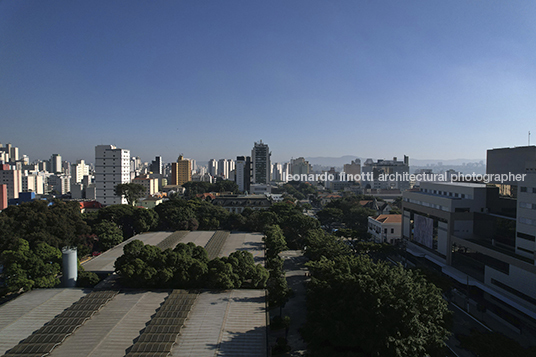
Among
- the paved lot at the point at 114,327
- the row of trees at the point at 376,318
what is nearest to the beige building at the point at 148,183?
the paved lot at the point at 114,327

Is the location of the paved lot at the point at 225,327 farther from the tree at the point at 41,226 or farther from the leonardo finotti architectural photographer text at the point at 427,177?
the leonardo finotti architectural photographer text at the point at 427,177

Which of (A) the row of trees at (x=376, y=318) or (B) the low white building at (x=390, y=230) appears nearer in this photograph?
(A) the row of trees at (x=376, y=318)

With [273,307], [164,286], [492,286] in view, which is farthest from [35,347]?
[492,286]

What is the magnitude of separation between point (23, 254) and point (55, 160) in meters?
78.3

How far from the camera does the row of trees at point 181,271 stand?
9828mm

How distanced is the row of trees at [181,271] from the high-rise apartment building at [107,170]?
892 inches

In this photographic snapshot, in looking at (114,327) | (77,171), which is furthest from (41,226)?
(77,171)

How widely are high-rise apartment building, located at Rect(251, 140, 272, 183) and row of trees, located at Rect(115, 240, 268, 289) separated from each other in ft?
126

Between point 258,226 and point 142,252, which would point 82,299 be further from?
point 258,226

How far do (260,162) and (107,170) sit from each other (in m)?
23.6

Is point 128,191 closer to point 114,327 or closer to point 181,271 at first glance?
point 181,271

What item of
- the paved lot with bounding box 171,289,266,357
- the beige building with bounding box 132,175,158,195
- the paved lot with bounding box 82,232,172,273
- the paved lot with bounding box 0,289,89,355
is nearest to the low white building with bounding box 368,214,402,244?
the paved lot with bounding box 171,289,266,357

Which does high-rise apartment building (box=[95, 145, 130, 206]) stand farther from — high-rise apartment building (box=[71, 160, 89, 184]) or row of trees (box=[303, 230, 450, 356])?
high-rise apartment building (box=[71, 160, 89, 184])

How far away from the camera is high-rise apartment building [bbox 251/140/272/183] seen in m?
48.2
